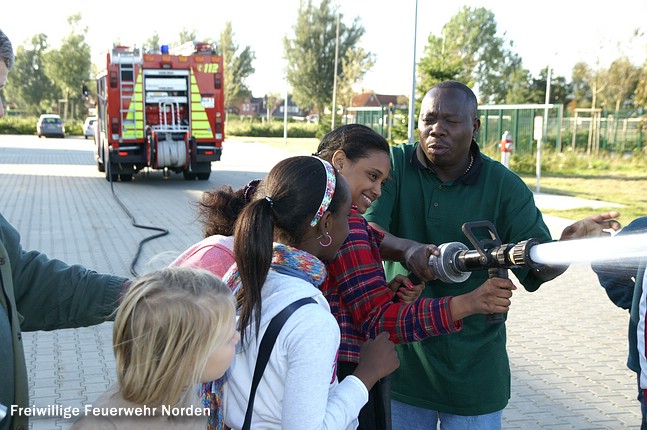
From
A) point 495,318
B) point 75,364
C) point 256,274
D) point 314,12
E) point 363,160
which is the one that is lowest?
point 75,364

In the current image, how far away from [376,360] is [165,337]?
73cm

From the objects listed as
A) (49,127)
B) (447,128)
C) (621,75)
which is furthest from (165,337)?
(49,127)

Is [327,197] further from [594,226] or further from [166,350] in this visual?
[594,226]

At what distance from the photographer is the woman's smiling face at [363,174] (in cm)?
261

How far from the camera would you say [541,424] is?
16.2 feet

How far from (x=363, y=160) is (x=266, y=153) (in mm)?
32831

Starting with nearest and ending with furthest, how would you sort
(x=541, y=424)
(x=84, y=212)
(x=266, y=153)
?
(x=541, y=424)
(x=84, y=212)
(x=266, y=153)

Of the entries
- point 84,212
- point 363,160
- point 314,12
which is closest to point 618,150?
point 84,212

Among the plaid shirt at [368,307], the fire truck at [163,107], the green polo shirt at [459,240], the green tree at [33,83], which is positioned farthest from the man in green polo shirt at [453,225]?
the green tree at [33,83]

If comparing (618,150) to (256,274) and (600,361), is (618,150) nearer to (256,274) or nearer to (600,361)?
(600,361)

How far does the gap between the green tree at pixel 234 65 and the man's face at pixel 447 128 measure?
2263 inches

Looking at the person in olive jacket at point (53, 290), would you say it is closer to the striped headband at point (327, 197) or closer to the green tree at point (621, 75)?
the striped headband at point (327, 197)

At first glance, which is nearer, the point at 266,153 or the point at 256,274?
the point at 256,274

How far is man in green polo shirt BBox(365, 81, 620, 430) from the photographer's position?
2.79 m
